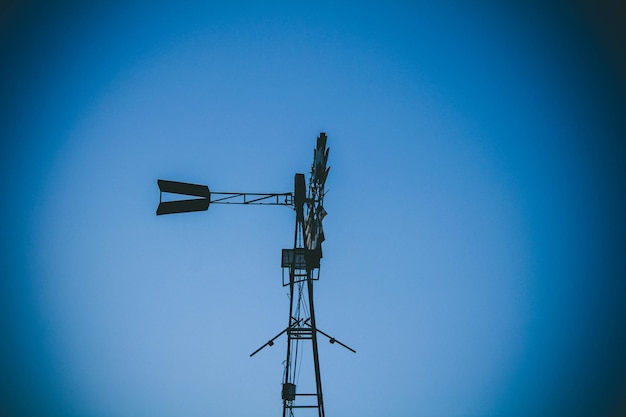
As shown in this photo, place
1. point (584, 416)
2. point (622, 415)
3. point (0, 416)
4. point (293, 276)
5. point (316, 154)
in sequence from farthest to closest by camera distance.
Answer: point (584, 416) → point (622, 415) → point (0, 416) → point (293, 276) → point (316, 154)

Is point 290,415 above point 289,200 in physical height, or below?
below

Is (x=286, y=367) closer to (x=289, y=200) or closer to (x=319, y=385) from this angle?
(x=319, y=385)

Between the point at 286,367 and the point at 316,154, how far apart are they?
18.5ft

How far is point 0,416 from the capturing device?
43.8 meters

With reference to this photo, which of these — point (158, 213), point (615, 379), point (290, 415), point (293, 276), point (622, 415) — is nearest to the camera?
point (158, 213)

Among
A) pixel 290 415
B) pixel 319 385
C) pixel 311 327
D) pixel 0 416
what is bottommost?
pixel 0 416

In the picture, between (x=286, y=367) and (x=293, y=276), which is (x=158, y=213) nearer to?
(x=293, y=276)

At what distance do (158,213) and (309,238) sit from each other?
3271 millimetres

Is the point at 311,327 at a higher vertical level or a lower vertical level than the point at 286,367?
higher

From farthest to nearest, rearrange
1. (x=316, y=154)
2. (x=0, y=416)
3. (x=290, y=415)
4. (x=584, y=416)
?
(x=584, y=416) < (x=0, y=416) < (x=290, y=415) < (x=316, y=154)

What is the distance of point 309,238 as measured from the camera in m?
9.22

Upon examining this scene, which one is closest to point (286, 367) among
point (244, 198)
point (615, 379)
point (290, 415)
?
point (290, 415)

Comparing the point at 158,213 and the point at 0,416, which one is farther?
the point at 0,416

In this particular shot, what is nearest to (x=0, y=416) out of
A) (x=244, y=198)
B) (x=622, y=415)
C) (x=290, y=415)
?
(x=290, y=415)
